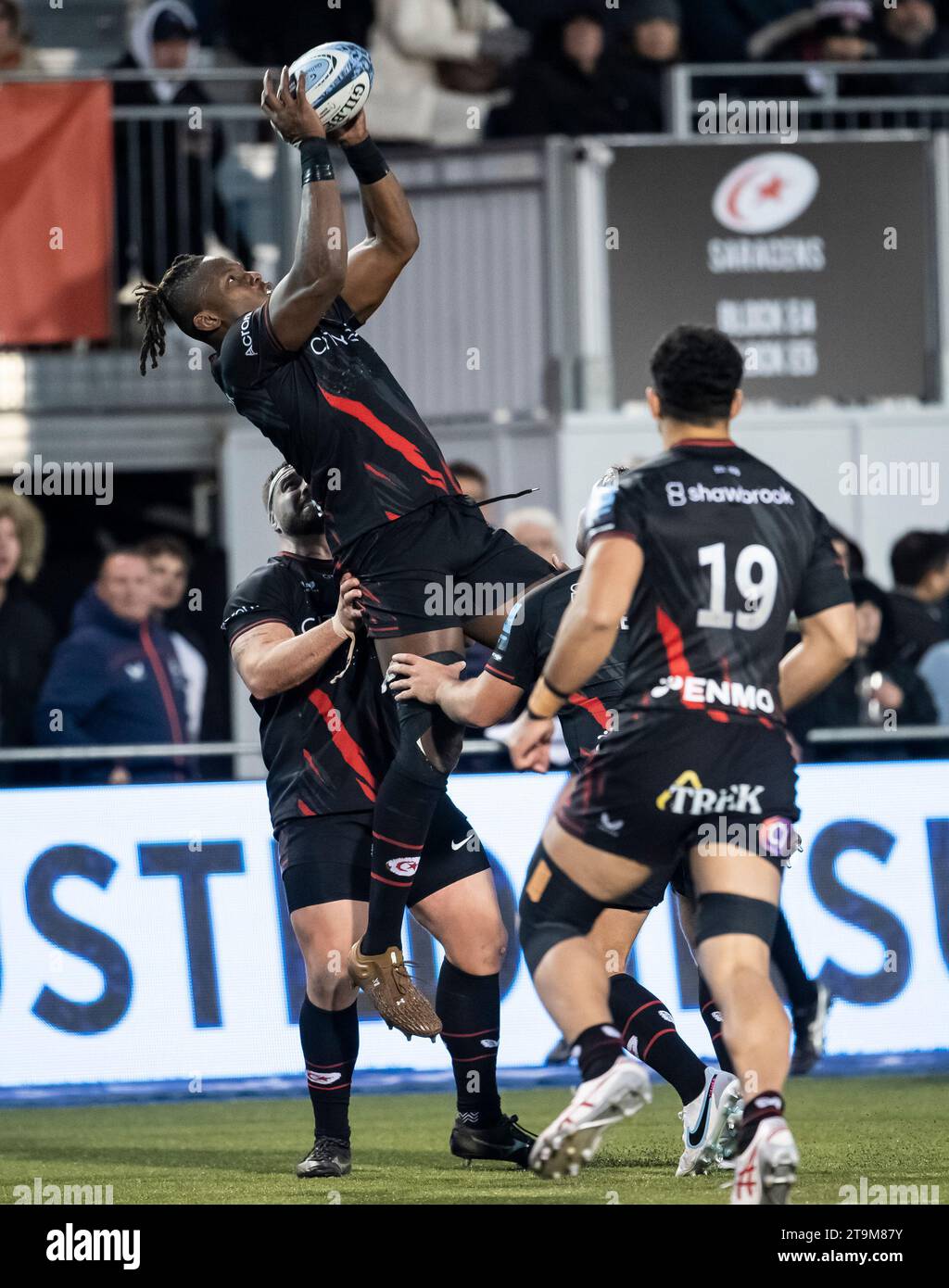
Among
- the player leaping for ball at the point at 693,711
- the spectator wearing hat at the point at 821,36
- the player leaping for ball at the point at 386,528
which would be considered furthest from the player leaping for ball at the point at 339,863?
the spectator wearing hat at the point at 821,36

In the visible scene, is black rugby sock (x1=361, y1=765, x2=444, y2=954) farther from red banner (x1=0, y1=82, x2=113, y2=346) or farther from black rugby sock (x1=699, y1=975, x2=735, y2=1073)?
red banner (x1=0, y1=82, x2=113, y2=346)

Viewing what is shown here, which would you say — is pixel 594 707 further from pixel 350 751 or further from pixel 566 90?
pixel 566 90

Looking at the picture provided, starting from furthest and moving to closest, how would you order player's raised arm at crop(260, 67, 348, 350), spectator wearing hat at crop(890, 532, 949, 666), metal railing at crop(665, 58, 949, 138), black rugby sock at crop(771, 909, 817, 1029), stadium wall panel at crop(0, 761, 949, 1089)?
metal railing at crop(665, 58, 949, 138) → spectator wearing hat at crop(890, 532, 949, 666) → stadium wall panel at crop(0, 761, 949, 1089) → black rugby sock at crop(771, 909, 817, 1029) → player's raised arm at crop(260, 67, 348, 350)

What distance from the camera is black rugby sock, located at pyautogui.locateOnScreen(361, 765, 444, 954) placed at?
6.77 m

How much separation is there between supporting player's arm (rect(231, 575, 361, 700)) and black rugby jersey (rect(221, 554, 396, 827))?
2.9 inches

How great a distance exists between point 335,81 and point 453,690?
1.93 metres

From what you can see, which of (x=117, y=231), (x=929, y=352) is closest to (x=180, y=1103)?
(x=117, y=231)

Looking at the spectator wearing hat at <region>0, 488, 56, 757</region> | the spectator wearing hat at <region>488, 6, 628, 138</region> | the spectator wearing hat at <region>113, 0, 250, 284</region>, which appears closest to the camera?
the spectator wearing hat at <region>0, 488, 56, 757</region>

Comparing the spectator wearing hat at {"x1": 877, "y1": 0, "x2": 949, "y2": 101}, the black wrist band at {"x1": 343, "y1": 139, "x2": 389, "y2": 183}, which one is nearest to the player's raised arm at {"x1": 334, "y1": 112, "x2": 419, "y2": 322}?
the black wrist band at {"x1": 343, "y1": 139, "x2": 389, "y2": 183}

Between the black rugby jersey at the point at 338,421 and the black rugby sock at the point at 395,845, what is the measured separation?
Result: 0.83 metres

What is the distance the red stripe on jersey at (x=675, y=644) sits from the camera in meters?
5.45

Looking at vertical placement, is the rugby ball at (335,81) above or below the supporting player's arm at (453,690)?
above

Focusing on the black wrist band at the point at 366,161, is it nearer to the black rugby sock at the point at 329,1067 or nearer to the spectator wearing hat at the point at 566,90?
the black rugby sock at the point at 329,1067
